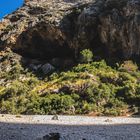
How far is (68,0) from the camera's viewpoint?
7981 cm

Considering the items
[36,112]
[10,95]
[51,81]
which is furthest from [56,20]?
[36,112]

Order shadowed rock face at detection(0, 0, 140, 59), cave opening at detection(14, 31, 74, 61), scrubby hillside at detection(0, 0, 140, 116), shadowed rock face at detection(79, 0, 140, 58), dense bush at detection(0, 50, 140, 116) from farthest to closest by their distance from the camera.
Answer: cave opening at detection(14, 31, 74, 61) < shadowed rock face at detection(0, 0, 140, 59) < shadowed rock face at detection(79, 0, 140, 58) < scrubby hillside at detection(0, 0, 140, 116) < dense bush at detection(0, 50, 140, 116)

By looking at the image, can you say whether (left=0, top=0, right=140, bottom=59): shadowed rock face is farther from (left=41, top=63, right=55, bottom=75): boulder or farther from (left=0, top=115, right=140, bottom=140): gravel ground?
(left=0, top=115, right=140, bottom=140): gravel ground

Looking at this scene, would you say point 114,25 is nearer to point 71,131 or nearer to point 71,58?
point 71,58

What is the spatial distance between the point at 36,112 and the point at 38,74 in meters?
18.1

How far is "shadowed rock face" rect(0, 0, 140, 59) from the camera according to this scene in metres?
56.8

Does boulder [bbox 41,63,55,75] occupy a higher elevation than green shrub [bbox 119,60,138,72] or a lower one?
higher

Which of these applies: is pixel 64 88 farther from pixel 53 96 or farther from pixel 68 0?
pixel 68 0

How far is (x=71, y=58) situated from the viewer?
63.9 meters

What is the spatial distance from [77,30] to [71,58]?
186 inches

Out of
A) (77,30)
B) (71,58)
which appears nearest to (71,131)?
(77,30)

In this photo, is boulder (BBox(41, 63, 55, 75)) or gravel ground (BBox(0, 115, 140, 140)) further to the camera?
boulder (BBox(41, 63, 55, 75))

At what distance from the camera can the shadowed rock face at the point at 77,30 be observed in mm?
56844

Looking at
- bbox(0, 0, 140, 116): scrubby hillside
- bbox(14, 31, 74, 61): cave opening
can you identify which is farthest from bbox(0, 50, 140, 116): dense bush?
bbox(14, 31, 74, 61): cave opening
